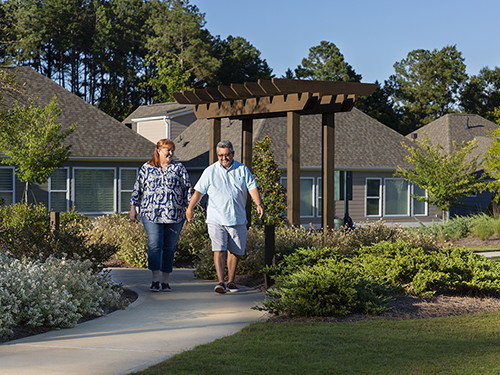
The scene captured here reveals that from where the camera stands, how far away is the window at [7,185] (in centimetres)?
1992

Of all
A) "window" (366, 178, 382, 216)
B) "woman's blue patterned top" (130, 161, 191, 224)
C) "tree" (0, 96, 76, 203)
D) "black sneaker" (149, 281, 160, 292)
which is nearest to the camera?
"woman's blue patterned top" (130, 161, 191, 224)

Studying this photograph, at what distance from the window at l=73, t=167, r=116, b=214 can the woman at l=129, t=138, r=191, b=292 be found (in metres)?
13.7

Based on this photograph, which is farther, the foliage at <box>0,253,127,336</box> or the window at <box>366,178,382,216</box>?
the window at <box>366,178,382,216</box>

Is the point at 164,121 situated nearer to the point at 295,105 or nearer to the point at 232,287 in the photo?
the point at 295,105

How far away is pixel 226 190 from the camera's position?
752 cm

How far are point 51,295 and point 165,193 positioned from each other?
2217mm

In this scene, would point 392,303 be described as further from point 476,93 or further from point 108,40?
point 476,93

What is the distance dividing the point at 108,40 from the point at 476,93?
114 ft

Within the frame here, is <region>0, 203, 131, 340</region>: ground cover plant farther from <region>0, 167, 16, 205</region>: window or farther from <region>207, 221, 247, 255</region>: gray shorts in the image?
<region>0, 167, 16, 205</region>: window

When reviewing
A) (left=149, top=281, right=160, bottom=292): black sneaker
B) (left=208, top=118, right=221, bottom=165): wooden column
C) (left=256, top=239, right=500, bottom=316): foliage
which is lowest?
(left=149, top=281, right=160, bottom=292): black sneaker

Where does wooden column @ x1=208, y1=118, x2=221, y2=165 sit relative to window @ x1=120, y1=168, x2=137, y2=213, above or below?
above

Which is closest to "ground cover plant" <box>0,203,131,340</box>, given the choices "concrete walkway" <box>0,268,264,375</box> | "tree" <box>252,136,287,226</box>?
"concrete walkway" <box>0,268,264,375</box>

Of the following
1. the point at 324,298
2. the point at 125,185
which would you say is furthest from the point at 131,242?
the point at 125,185

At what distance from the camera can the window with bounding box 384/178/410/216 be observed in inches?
1029
